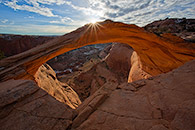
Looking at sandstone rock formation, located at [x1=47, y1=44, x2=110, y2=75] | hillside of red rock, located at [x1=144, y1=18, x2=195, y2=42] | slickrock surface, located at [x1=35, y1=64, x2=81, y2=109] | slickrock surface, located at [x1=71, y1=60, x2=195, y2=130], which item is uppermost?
hillside of red rock, located at [x1=144, y1=18, x2=195, y2=42]

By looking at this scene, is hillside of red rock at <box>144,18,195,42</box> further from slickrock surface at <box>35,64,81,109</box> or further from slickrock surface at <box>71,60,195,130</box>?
slickrock surface at <box>35,64,81,109</box>

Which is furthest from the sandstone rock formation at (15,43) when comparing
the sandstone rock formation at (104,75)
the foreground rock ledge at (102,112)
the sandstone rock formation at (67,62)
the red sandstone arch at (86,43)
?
the foreground rock ledge at (102,112)

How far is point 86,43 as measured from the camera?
4.47 m

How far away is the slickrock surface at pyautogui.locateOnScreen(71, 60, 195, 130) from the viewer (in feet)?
4.75

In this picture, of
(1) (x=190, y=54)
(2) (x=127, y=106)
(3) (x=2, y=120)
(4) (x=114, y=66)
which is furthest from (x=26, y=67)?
(4) (x=114, y=66)

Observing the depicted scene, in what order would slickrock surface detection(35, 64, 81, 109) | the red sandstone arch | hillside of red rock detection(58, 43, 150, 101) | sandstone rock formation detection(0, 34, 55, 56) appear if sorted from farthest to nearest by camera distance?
sandstone rock formation detection(0, 34, 55, 56) < hillside of red rock detection(58, 43, 150, 101) < slickrock surface detection(35, 64, 81, 109) < the red sandstone arch

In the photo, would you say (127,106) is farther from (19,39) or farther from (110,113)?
(19,39)

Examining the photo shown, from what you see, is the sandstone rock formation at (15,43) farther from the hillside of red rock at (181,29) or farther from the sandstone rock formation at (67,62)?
the hillside of red rock at (181,29)

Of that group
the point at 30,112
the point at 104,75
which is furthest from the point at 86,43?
the point at 104,75

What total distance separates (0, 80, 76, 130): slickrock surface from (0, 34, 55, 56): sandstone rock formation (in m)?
11.3

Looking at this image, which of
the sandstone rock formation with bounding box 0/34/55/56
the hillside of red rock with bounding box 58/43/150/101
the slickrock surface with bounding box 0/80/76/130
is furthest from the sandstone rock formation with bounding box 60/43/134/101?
the sandstone rock formation with bounding box 0/34/55/56

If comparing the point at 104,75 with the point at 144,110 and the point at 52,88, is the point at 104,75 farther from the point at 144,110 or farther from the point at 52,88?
the point at 144,110

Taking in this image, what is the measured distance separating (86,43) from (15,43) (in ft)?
36.1

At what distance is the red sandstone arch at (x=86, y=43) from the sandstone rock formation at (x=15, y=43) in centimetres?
894
